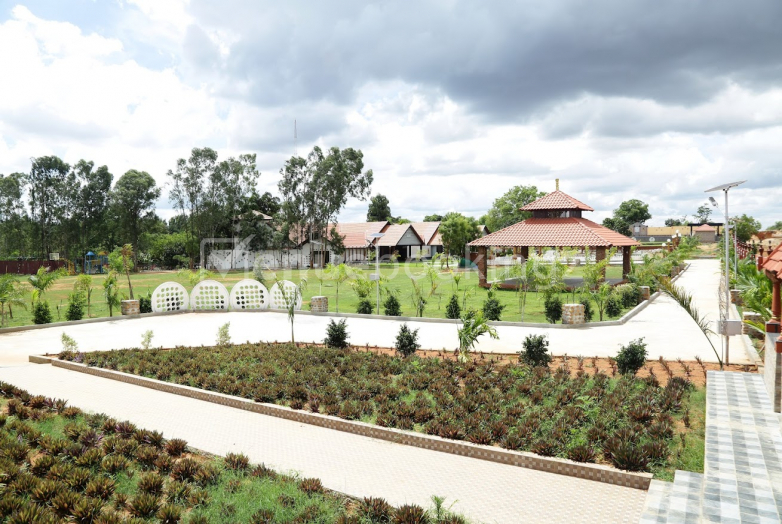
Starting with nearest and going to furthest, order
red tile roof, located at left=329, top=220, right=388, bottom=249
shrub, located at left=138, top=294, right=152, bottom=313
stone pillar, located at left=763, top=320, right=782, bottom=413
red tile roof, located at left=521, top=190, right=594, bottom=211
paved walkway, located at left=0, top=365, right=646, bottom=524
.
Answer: paved walkway, located at left=0, top=365, right=646, bottom=524 < stone pillar, located at left=763, top=320, right=782, bottom=413 < shrub, located at left=138, top=294, right=152, bottom=313 < red tile roof, located at left=521, top=190, right=594, bottom=211 < red tile roof, located at left=329, top=220, right=388, bottom=249

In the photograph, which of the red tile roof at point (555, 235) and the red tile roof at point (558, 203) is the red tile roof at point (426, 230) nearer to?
the red tile roof at point (558, 203)

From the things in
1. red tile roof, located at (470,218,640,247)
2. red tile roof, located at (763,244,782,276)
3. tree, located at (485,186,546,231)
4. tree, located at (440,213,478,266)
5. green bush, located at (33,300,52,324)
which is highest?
tree, located at (485,186,546,231)

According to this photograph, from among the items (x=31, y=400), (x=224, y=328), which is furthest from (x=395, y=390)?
(x=224, y=328)

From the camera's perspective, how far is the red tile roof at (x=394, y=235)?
196 feet

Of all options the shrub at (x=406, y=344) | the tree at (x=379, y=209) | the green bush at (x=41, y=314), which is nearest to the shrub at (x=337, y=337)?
the shrub at (x=406, y=344)

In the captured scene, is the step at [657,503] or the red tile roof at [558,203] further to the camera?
the red tile roof at [558,203]

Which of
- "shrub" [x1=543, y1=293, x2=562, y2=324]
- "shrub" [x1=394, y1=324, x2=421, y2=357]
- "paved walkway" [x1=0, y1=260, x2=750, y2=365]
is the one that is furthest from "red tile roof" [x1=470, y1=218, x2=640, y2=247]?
"shrub" [x1=394, y1=324, x2=421, y2=357]

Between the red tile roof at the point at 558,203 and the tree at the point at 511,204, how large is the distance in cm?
3531

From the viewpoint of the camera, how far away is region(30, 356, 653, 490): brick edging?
6082 mm

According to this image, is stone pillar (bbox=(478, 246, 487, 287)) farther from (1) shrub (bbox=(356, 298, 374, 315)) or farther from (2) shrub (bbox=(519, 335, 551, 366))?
(2) shrub (bbox=(519, 335, 551, 366))

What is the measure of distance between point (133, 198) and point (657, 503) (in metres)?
57.5

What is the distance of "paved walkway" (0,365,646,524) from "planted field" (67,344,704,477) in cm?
48

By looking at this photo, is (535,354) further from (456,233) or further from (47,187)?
(47,187)

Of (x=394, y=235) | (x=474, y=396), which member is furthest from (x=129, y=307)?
(x=394, y=235)
